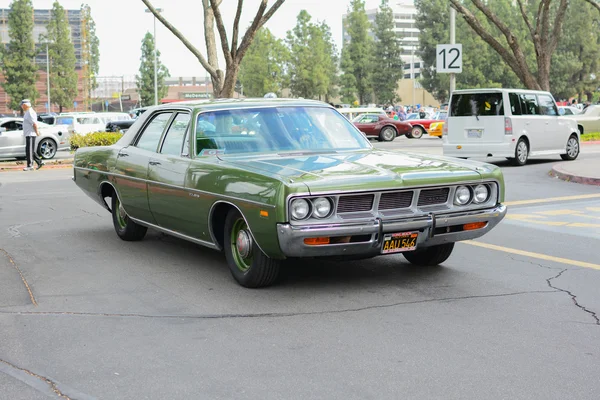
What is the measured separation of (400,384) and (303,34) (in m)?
72.6

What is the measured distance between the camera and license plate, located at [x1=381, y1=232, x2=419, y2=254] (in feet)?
20.1

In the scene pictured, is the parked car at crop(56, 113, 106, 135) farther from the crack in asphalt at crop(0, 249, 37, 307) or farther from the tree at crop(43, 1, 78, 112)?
the tree at crop(43, 1, 78, 112)

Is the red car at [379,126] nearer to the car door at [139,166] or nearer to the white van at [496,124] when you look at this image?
the white van at [496,124]

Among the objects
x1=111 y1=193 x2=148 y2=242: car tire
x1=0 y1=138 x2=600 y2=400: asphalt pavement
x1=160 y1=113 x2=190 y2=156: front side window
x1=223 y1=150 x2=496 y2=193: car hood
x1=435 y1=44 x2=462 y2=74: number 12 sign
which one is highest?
x1=435 y1=44 x2=462 y2=74: number 12 sign

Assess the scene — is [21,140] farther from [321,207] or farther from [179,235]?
[321,207]

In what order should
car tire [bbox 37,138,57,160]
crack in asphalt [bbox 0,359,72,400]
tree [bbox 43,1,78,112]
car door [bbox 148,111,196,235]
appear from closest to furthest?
crack in asphalt [bbox 0,359,72,400] → car door [bbox 148,111,196,235] → car tire [bbox 37,138,57,160] → tree [bbox 43,1,78,112]

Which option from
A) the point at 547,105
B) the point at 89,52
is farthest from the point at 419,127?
the point at 89,52

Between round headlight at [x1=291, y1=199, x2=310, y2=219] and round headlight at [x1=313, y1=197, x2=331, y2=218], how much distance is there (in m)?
0.06

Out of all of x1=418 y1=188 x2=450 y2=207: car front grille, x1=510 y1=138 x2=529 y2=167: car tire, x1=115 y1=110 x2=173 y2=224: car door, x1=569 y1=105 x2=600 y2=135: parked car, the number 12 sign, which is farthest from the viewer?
x1=569 y1=105 x2=600 y2=135: parked car

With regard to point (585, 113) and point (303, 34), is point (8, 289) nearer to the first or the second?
point (585, 113)

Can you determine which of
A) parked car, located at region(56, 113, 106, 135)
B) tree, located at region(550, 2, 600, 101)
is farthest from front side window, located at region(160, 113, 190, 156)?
tree, located at region(550, 2, 600, 101)

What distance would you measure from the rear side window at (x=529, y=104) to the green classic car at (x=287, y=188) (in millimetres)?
12001

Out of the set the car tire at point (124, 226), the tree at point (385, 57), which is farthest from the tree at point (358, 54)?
the car tire at point (124, 226)

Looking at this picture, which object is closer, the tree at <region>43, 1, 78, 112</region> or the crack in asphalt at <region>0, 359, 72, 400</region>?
the crack in asphalt at <region>0, 359, 72, 400</region>
